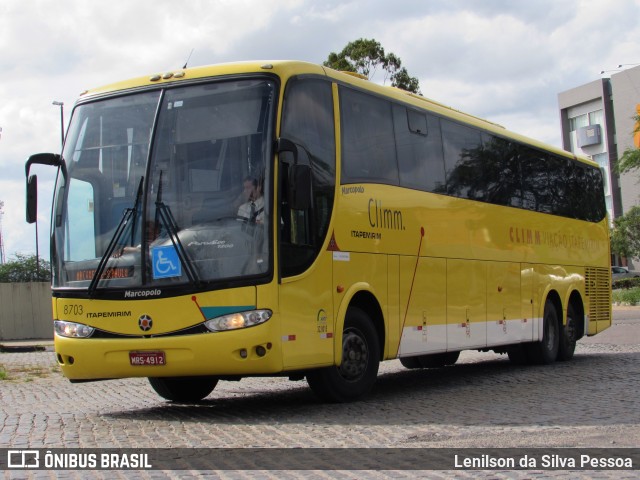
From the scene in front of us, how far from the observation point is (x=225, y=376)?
10766 millimetres

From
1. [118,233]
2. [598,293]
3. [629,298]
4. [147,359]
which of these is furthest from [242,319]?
[629,298]

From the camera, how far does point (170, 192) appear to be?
1032 centimetres

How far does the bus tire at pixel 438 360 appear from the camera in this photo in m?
17.5

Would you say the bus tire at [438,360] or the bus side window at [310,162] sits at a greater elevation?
the bus side window at [310,162]

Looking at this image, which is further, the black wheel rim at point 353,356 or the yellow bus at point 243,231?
the black wheel rim at point 353,356

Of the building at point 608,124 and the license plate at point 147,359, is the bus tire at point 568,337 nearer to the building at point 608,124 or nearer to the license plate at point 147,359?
the license plate at point 147,359

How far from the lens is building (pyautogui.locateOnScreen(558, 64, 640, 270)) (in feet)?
240

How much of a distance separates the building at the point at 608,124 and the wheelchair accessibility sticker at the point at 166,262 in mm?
64432

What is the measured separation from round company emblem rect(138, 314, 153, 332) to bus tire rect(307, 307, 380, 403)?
1.93 m

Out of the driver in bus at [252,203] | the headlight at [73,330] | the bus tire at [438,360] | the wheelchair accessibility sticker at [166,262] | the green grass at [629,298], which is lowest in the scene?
the bus tire at [438,360]

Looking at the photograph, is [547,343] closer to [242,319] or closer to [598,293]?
[598,293]

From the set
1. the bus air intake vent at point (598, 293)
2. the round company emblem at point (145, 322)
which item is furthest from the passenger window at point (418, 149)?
the bus air intake vent at point (598, 293)

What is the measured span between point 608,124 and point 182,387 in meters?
70.3

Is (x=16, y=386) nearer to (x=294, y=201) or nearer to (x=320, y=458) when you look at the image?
(x=294, y=201)
